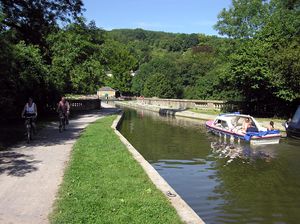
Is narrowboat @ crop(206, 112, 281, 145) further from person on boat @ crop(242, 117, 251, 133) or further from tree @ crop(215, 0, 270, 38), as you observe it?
tree @ crop(215, 0, 270, 38)

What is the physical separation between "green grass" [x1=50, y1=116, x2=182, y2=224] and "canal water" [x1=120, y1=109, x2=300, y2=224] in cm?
157

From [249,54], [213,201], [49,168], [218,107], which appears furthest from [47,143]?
[218,107]

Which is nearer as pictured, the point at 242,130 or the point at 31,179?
the point at 31,179

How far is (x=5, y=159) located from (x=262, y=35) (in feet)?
92.1

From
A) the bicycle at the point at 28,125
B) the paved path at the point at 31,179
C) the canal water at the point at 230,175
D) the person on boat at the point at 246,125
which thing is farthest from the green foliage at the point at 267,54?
the paved path at the point at 31,179

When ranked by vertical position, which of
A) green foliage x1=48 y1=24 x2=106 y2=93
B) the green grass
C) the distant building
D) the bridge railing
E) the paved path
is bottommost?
the paved path

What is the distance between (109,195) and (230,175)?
6551 millimetres

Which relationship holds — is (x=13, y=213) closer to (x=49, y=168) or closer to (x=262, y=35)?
(x=49, y=168)

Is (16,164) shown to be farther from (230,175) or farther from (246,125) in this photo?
(246,125)

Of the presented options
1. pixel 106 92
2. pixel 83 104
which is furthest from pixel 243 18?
pixel 106 92

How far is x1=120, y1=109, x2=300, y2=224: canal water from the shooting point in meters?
9.48

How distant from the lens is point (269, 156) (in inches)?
701

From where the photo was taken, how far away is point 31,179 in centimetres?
992

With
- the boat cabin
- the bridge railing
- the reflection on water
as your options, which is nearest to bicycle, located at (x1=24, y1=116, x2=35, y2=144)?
the reflection on water
